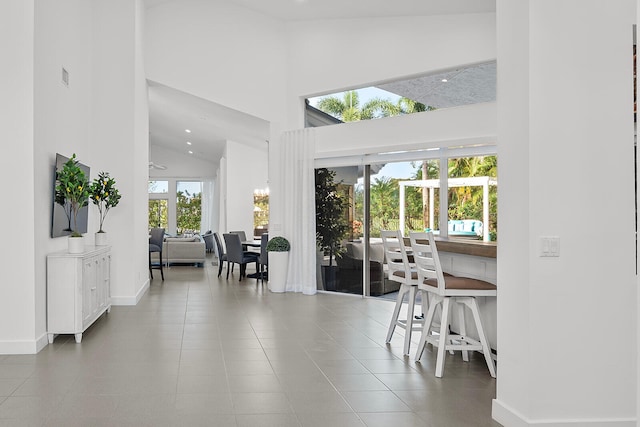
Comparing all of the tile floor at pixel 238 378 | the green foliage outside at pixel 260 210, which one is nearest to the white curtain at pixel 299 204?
the tile floor at pixel 238 378

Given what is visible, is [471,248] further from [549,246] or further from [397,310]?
[549,246]

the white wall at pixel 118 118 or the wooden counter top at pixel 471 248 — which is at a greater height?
the white wall at pixel 118 118

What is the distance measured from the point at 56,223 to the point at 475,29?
18.4 feet

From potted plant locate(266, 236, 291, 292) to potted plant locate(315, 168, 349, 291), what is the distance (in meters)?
0.57

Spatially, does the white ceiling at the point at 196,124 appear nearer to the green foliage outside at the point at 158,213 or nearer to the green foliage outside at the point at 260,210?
the green foliage outside at the point at 260,210

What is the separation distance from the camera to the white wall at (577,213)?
10.4 ft

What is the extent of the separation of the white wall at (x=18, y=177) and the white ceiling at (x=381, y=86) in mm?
4079

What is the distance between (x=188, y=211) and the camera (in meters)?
20.5

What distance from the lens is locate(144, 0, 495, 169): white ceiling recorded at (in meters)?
7.53

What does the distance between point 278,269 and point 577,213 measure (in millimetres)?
6649

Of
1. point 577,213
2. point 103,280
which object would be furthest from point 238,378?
point 103,280

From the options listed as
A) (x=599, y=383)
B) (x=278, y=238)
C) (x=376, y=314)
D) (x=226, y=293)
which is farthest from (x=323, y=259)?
(x=599, y=383)

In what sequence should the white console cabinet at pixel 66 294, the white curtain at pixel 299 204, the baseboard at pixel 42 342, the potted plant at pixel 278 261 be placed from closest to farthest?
the baseboard at pixel 42 342 < the white console cabinet at pixel 66 294 < the white curtain at pixel 299 204 < the potted plant at pixel 278 261

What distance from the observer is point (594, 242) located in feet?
10.5
